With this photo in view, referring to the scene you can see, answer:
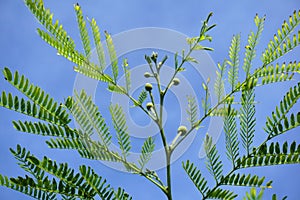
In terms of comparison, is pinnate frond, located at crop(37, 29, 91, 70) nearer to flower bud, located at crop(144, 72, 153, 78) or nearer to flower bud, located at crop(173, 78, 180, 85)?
flower bud, located at crop(144, 72, 153, 78)

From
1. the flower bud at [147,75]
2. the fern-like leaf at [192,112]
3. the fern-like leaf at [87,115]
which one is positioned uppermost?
the flower bud at [147,75]

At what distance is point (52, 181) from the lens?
6.97 feet

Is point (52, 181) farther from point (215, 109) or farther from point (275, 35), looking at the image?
point (275, 35)

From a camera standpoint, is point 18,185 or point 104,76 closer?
point 18,185

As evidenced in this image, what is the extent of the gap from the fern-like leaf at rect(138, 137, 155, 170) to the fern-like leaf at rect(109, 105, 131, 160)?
0.49ft

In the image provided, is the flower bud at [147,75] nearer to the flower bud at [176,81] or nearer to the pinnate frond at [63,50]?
the flower bud at [176,81]

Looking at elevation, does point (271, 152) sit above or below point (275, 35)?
below

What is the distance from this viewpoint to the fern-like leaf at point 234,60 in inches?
96.1

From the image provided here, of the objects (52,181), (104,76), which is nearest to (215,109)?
(104,76)

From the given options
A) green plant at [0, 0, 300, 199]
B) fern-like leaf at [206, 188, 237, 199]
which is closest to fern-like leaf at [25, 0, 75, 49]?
green plant at [0, 0, 300, 199]

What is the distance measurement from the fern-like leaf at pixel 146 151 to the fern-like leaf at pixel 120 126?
0.15 metres

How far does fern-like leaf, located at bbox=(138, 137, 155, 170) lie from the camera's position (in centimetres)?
244

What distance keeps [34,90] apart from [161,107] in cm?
80

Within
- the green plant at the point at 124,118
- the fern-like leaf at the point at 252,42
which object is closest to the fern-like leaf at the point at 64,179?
the green plant at the point at 124,118
